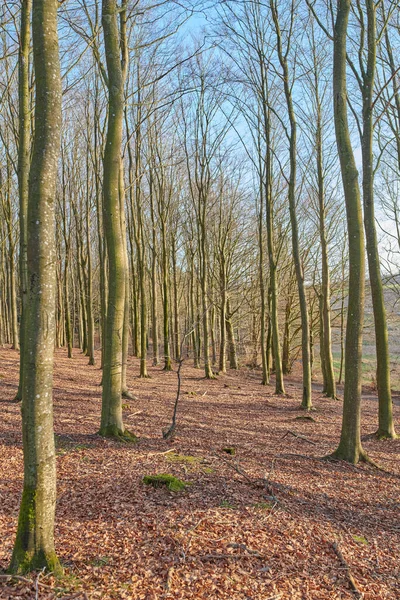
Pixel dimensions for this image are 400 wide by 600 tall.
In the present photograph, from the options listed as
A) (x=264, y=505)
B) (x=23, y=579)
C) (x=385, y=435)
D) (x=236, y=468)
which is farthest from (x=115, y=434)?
(x=385, y=435)

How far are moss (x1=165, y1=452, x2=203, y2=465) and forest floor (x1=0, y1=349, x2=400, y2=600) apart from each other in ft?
0.10

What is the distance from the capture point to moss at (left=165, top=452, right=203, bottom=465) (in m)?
6.02

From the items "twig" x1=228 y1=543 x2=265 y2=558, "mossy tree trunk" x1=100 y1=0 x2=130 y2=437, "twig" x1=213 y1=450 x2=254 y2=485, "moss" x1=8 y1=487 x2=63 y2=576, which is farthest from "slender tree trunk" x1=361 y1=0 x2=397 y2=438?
"moss" x1=8 y1=487 x2=63 y2=576

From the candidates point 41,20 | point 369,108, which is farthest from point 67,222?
point 41,20

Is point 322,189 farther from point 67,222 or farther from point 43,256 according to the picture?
point 67,222

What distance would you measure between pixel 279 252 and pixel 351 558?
1967cm

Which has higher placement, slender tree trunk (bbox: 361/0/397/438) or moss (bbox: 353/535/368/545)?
slender tree trunk (bbox: 361/0/397/438)

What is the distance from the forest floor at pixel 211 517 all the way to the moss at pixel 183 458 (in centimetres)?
3

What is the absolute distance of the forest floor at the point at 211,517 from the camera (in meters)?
3.28

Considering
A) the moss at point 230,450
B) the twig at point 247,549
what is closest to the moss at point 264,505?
the twig at point 247,549

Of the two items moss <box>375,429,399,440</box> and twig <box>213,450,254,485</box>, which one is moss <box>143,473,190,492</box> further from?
moss <box>375,429,399,440</box>

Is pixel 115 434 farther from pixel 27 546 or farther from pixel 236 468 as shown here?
pixel 27 546

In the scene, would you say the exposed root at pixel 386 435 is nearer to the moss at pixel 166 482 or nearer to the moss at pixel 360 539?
the moss at pixel 360 539

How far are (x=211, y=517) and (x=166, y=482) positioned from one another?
834 millimetres
